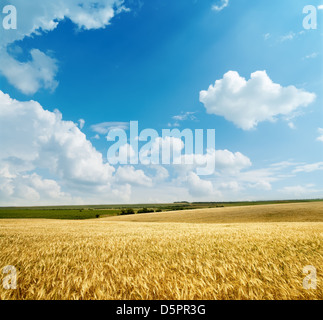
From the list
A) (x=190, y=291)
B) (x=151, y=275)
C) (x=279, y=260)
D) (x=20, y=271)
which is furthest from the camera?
Result: (x=279, y=260)

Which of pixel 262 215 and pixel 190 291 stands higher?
pixel 190 291

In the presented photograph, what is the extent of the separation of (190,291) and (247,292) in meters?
1.00

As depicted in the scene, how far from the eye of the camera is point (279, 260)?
4836 millimetres

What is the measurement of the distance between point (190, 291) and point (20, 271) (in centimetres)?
365

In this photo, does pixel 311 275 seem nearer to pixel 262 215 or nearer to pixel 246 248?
pixel 246 248
